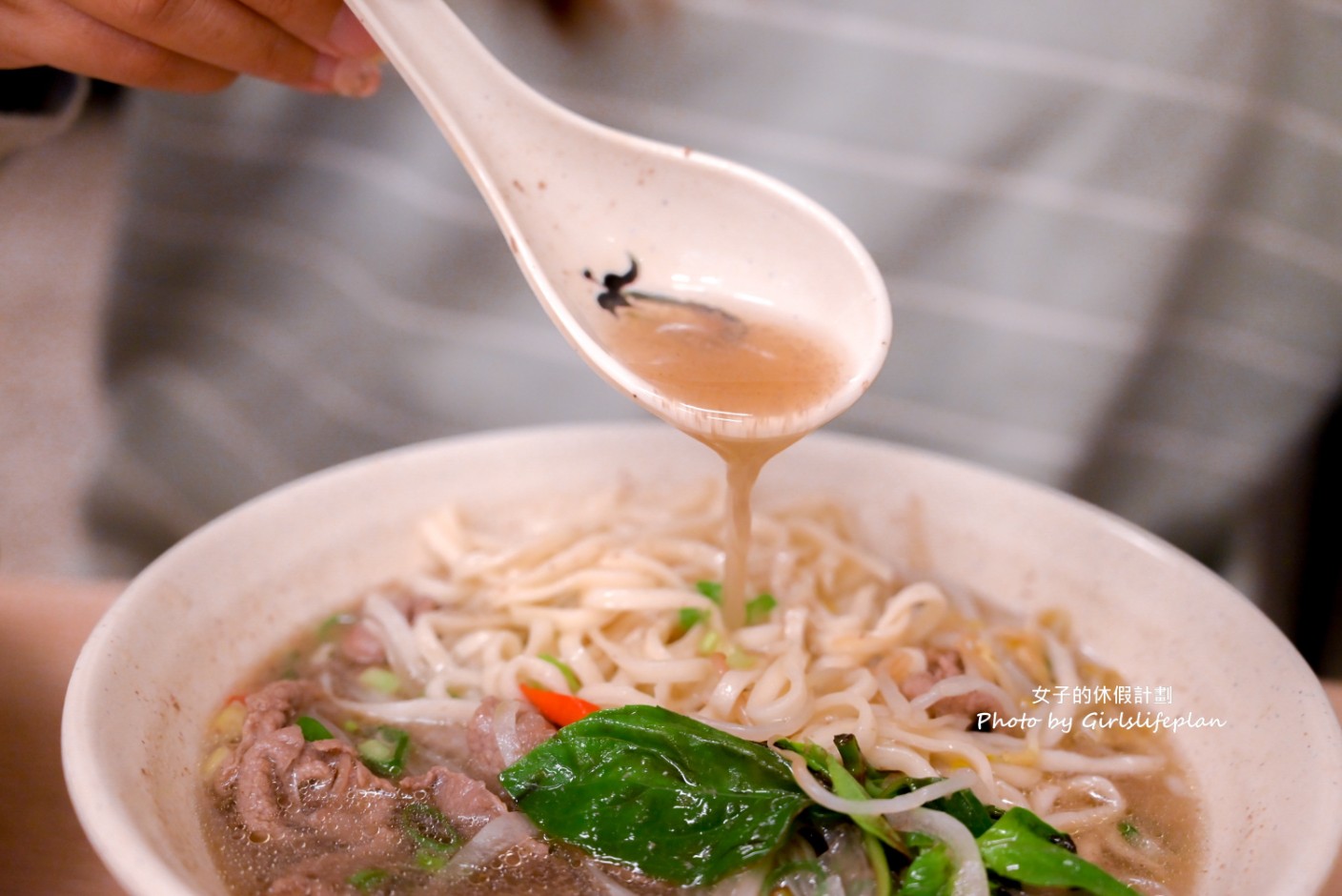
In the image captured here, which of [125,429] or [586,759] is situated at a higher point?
[586,759]

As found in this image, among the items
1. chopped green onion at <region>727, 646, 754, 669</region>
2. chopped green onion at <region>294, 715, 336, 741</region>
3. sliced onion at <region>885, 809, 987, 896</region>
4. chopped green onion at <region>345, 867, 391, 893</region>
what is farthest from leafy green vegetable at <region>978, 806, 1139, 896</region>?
chopped green onion at <region>294, 715, 336, 741</region>

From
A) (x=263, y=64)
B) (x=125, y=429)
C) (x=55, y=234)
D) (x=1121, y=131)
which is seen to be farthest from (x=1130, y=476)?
(x=55, y=234)

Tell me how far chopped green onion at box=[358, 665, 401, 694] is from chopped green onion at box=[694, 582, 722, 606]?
0.60 m

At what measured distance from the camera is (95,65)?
67.6 inches

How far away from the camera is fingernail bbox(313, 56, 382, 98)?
1.87 m

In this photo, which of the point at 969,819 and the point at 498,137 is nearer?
the point at 969,819

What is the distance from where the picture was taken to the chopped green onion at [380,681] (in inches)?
71.3

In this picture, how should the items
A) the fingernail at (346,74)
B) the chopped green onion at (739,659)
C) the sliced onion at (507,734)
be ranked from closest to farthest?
the sliced onion at (507,734) → the chopped green onion at (739,659) → the fingernail at (346,74)

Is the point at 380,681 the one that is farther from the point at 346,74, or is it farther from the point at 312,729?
the point at 346,74

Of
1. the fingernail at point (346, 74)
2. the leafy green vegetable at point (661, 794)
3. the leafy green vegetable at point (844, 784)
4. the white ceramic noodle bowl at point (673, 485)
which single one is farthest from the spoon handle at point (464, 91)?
the leafy green vegetable at point (844, 784)

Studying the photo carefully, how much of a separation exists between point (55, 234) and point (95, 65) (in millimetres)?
3698

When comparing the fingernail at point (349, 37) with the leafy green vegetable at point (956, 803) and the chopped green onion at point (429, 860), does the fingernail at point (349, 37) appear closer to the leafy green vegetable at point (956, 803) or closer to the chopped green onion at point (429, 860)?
the chopped green onion at point (429, 860)

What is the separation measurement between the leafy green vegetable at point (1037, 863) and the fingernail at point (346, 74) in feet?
5.63

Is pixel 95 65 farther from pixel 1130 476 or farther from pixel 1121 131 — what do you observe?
pixel 1130 476
